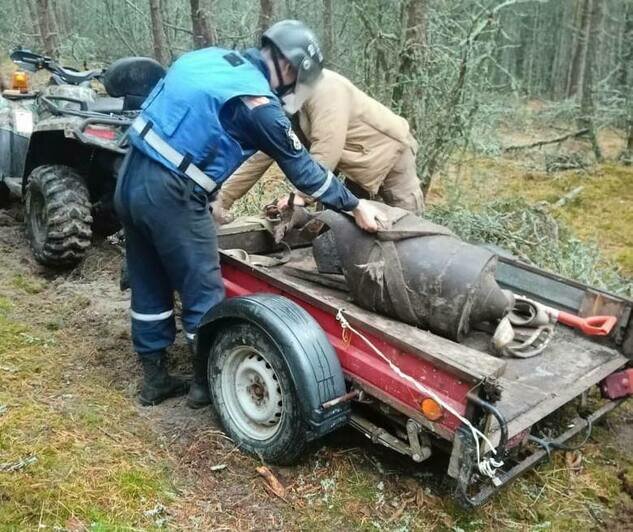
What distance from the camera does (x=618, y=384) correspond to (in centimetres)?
347

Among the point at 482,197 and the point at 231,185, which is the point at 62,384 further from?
the point at 482,197

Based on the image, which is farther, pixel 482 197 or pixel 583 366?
pixel 482 197

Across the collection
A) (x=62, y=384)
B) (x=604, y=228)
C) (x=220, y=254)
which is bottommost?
(x=604, y=228)

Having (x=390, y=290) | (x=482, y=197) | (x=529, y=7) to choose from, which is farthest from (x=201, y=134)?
(x=529, y=7)

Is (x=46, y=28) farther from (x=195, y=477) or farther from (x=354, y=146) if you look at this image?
(x=195, y=477)

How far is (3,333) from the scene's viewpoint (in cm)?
423

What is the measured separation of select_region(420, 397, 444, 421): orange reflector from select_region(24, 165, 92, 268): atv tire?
3390mm

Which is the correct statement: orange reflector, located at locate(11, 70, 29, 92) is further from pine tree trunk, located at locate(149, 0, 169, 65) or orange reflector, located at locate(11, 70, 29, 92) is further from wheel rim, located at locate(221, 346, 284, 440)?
wheel rim, located at locate(221, 346, 284, 440)

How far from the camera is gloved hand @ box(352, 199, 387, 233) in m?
3.38

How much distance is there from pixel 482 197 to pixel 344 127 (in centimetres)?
442

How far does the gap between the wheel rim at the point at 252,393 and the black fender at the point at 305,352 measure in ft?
0.70

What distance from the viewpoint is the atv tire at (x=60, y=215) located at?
5.11 metres

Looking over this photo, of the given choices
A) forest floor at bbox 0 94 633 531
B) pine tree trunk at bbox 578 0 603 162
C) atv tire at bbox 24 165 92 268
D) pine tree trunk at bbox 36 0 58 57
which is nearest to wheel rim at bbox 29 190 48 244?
atv tire at bbox 24 165 92 268

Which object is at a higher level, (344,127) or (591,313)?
(344,127)
